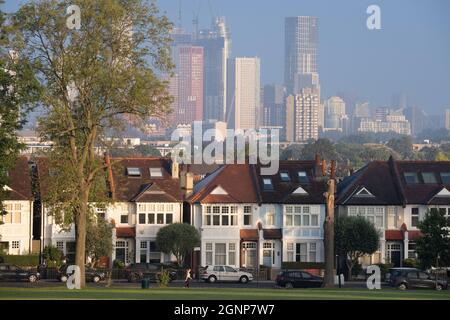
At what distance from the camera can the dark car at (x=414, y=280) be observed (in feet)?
233

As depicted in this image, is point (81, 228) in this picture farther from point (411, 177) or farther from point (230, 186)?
point (411, 177)

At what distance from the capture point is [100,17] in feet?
214

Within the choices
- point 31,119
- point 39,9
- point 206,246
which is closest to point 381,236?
point 206,246

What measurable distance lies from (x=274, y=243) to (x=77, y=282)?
91.9 ft

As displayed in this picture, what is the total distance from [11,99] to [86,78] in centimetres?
507

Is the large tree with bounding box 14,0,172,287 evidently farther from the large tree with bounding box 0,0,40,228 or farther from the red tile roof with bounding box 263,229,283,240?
the red tile roof with bounding box 263,229,283,240

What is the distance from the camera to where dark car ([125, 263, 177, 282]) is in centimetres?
7669

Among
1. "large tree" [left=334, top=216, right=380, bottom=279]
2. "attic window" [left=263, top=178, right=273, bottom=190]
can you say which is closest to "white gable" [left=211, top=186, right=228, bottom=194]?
"attic window" [left=263, top=178, right=273, bottom=190]

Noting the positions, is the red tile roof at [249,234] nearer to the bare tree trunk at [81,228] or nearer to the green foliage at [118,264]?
the green foliage at [118,264]

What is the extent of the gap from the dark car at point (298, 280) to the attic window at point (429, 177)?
21466 mm

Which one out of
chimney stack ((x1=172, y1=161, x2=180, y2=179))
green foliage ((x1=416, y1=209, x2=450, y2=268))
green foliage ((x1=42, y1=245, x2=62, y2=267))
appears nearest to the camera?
green foliage ((x1=416, y1=209, x2=450, y2=268))

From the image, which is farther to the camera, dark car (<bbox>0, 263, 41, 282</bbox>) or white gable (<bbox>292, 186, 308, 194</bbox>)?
white gable (<bbox>292, 186, 308, 194</bbox>)

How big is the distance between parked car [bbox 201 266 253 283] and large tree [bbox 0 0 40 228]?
18.5 m

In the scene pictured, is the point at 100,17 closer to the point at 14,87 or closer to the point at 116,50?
the point at 116,50
